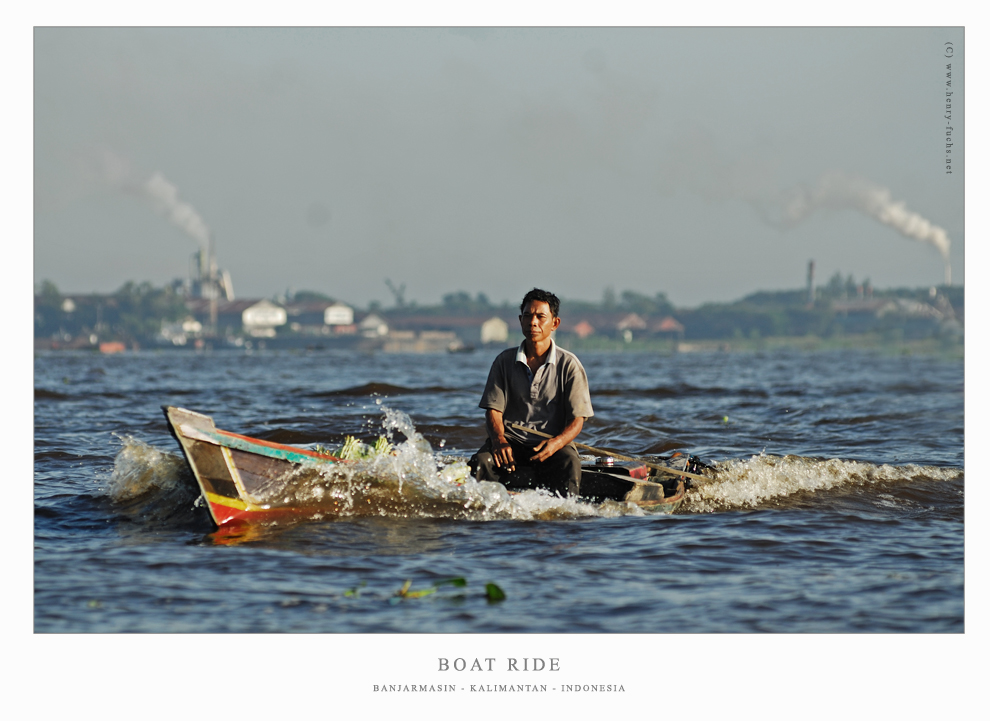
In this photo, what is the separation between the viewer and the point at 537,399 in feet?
25.8

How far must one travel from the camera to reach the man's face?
7.55 metres

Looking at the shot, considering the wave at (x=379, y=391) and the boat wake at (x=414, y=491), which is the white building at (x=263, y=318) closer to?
the wave at (x=379, y=391)

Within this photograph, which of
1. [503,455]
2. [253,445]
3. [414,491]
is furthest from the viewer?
[414,491]

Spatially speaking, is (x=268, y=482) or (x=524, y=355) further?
(x=268, y=482)

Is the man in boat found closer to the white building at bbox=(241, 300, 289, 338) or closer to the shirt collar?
the shirt collar

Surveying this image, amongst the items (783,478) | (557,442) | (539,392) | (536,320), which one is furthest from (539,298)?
(783,478)

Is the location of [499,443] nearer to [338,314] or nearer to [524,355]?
[524,355]

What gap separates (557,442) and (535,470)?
51 centimetres

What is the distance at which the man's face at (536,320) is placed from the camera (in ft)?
24.8

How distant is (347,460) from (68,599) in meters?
2.79

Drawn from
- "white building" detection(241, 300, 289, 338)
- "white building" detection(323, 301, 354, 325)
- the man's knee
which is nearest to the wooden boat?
the man's knee

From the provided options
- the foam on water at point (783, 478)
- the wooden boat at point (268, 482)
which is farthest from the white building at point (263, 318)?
the wooden boat at point (268, 482)
